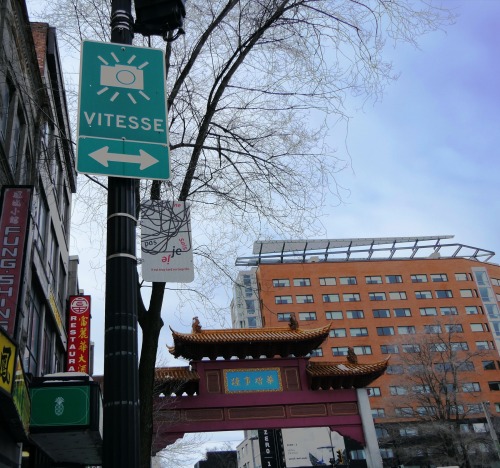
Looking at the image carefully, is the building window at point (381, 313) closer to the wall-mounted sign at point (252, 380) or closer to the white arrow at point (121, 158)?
the wall-mounted sign at point (252, 380)

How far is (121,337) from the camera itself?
3.25m

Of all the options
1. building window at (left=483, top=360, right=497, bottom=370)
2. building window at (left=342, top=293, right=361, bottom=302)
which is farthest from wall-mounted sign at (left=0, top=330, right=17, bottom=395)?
building window at (left=342, top=293, right=361, bottom=302)

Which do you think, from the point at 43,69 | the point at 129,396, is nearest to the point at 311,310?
the point at 43,69

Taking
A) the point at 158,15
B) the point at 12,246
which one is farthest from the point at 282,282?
the point at 158,15

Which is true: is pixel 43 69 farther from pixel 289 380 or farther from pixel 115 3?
pixel 289 380

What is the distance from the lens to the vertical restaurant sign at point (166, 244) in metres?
5.88

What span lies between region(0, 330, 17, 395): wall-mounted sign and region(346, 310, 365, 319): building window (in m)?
68.4

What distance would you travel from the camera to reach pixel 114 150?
12.3 ft

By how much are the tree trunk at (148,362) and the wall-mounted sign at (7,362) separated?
2.05m

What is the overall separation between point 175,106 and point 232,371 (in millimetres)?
17546

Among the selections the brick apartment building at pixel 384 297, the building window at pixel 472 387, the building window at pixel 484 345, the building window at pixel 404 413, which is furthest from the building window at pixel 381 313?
the building window at pixel 404 413

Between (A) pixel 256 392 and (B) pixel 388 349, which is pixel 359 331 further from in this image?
(A) pixel 256 392

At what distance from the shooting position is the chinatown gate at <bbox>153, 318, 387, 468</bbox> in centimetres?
2288

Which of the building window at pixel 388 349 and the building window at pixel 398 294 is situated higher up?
the building window at pixel 398 294
